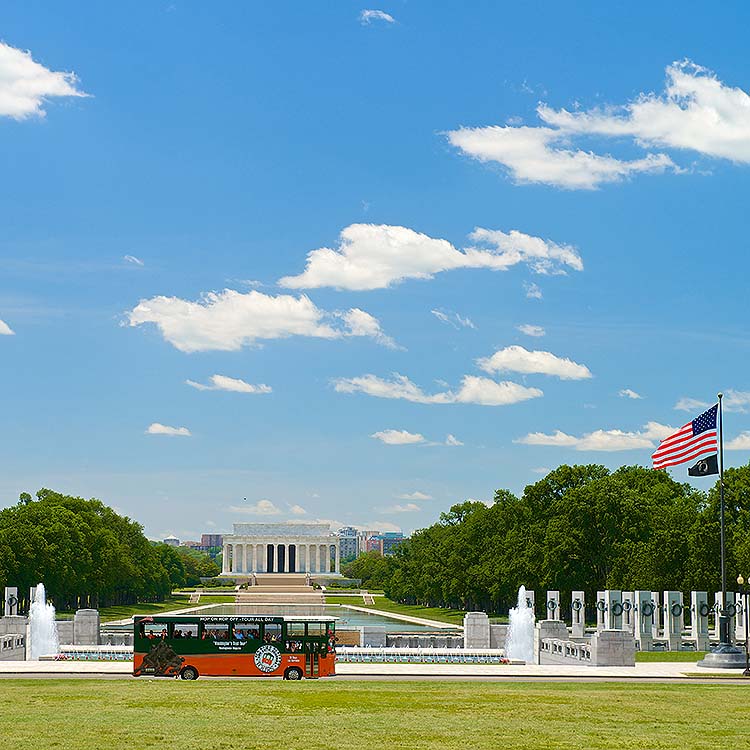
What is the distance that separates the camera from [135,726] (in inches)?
1192

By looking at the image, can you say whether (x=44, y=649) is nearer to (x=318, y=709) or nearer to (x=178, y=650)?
(x=178, y=650)

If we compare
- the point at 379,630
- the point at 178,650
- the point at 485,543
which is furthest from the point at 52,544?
the point at 178,650

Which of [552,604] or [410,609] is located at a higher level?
[552,604]

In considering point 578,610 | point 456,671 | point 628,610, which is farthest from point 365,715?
point 578,610

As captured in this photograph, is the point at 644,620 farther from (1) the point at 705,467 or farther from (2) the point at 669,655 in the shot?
(1) the point at 705,467

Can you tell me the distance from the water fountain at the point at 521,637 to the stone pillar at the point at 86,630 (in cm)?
2500

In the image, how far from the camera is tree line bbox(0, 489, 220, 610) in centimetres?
10856

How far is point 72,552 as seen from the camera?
115250 millimetres

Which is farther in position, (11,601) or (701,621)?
(11,601)

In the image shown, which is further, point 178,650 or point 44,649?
point 44,649

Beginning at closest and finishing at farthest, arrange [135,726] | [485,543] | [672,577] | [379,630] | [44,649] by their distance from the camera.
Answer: [135,726], [44,649], [379,630], [672,577], [485,543]

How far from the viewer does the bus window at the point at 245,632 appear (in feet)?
155

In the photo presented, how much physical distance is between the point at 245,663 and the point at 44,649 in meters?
24.0

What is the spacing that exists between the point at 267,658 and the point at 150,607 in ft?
328
